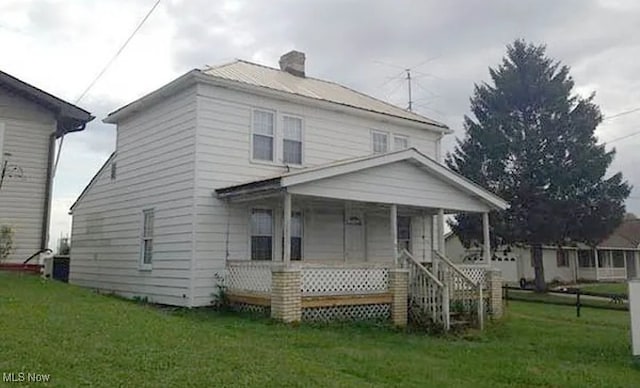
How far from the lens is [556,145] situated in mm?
28781

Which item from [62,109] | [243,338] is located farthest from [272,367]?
[62,109]

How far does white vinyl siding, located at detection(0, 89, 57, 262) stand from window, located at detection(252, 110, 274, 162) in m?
6.06

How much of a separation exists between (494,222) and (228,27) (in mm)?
20557

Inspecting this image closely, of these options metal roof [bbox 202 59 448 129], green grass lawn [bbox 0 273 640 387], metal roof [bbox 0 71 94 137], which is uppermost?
metal roof [bbox 202 59 448 129]

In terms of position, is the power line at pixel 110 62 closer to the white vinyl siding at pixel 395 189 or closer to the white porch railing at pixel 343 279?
the white vinyl siding at pixel 395 189

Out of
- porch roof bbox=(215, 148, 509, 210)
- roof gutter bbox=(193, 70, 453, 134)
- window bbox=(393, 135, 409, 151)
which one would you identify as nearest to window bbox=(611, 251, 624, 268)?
roof gutter bbox=(193, 70, 453, 134)

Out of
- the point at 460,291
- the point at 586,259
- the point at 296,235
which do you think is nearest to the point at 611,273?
the point at 586,259

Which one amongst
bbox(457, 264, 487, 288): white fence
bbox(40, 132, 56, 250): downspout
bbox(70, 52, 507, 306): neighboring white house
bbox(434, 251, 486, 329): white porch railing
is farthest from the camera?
bbox(40, 132, 56, 250): downspout

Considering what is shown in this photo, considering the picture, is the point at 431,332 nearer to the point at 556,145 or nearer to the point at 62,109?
the point at 62,109

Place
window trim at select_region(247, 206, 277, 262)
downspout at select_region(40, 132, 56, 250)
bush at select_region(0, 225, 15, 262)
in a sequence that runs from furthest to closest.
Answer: downspout at select_region(40, 132, 56, 250), window trim at select_region(247, 206, 277, 262), bush at select_region(0, 225, 15, 262)

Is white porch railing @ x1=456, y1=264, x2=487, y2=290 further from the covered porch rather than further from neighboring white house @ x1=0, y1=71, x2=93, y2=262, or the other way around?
neighboring white house @ x1=0, y1=71, x2=93, y2=262

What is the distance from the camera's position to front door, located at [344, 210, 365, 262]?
1728 cm

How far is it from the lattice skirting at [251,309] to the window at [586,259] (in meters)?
36.3

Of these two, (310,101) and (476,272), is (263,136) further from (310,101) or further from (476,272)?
(476,272)
